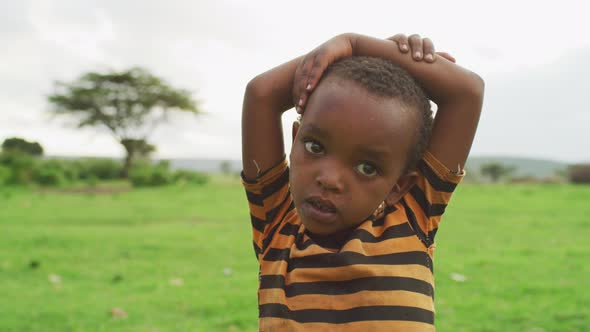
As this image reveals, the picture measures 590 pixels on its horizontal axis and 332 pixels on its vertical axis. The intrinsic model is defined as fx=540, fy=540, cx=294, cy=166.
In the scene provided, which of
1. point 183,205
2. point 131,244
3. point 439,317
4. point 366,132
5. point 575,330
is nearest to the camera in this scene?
point 366,132

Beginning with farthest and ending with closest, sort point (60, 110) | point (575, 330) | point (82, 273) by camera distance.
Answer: point (60, 110) < point (82, 273) < point (575, 330)

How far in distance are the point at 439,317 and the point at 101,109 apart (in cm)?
3214

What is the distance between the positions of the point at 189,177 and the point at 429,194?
949 inches

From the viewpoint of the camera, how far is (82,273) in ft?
19.1

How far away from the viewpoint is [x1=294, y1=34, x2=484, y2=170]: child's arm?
1.62 meters

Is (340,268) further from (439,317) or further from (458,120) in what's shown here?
(439,317)

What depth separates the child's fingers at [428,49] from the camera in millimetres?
1641

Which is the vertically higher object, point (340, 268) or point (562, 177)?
point (340, 268)

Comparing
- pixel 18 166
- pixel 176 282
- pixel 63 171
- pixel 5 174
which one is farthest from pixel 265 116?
pixel 63 171

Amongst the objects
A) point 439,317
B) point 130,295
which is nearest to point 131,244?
point 130,295

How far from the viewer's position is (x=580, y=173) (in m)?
22.5

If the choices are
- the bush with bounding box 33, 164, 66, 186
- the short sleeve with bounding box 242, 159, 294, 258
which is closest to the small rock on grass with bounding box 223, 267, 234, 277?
the short sleeve with bounding box 242, 159, 294, 258

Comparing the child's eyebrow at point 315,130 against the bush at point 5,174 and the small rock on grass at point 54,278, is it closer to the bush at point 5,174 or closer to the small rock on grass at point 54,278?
the small rock on grass at point 54,278

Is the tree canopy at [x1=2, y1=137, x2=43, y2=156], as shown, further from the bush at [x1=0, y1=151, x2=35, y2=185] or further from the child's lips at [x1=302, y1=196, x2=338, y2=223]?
the child's lips at [x1=302, y1=196, x2=338, y2=223]
